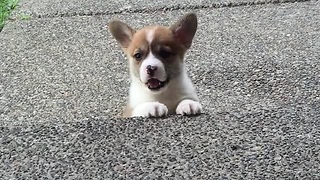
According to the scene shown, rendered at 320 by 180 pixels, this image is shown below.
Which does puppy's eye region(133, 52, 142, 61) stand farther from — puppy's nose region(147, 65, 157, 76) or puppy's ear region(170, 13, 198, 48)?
puppy's ear region(170, 13, 198, 48)

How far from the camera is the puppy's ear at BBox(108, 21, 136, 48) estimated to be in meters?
4.16

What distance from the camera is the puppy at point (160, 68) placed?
3877 mm

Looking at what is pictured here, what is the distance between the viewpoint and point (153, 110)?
363cm

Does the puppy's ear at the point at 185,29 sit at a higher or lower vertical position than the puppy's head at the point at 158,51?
higher

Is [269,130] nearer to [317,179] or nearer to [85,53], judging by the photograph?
[317,179]

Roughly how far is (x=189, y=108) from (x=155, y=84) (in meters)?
0.37

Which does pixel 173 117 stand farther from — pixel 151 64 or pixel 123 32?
pixel 123 32

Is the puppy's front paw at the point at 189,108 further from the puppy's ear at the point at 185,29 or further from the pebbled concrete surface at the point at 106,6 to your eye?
the pebbled concrete surface at the point at 106,6

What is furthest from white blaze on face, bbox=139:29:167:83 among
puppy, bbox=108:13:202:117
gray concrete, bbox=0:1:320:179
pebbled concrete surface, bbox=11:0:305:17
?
pebbled concrete surface, bbox=11:0:305:17

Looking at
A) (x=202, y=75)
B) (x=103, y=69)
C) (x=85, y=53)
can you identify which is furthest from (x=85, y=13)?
(x=202, y=75)

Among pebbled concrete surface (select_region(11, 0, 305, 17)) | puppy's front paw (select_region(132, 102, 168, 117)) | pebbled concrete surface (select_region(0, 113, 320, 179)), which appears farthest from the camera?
pebbled concrete surface (select_region(11, 0, 305, 17))

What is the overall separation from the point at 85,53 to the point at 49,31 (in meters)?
0.67

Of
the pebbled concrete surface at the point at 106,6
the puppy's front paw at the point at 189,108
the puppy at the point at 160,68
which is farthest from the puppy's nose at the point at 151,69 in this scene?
the pebbled concrete surface at the point at 106,6

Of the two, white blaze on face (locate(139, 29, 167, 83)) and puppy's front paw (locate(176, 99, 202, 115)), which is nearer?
puppy's front paw (locate(176, 99, 202, 115))
